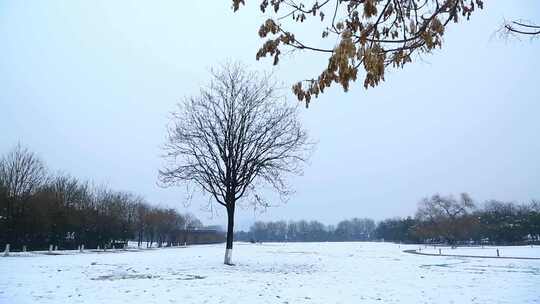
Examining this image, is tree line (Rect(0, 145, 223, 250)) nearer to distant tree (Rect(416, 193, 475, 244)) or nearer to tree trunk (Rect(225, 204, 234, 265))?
tree trunk (Rect(225, 204, 234, 265))

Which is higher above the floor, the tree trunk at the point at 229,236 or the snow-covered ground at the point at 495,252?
the tree trunk at the point at 229,236

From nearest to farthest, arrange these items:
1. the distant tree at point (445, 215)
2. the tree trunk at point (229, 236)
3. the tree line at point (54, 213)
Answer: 1. the tree trunk at point (229, 236)
2. the tree line at point (54, 213)
3. the distant tree at point (445, 215)

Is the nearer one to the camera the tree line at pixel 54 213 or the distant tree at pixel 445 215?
the tree line at pixel 54 213

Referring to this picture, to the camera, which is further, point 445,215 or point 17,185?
point 445,215

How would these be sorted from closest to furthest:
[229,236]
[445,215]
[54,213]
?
1. [229,236]
2. [54,213]
3. [445,215]

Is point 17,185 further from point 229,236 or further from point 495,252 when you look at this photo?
point 495,252

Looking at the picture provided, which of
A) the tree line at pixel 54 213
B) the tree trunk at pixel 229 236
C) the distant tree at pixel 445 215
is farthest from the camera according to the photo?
the distant tree at pixel 445 215

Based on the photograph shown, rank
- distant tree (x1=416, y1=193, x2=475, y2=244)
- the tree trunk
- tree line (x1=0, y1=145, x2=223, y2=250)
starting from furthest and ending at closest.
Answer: distant tree (x1=416, y1=193, x2=475, y2=244)
tree line (x1=0, y1=145, x2=223, y2=250)
the tree trunk

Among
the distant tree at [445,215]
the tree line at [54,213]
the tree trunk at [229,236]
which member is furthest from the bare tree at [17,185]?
the distant tree at [445,215]

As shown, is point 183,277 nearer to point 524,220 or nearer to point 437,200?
point 524,220

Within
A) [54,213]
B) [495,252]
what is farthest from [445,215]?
[54,213]

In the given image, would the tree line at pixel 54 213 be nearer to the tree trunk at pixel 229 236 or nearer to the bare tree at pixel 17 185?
the bare tree at pixel 17 185

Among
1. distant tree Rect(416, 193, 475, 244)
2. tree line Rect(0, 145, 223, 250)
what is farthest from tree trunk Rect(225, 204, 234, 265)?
distant tree Rect(416, 193, 475, 244)

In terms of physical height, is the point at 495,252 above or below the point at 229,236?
below
